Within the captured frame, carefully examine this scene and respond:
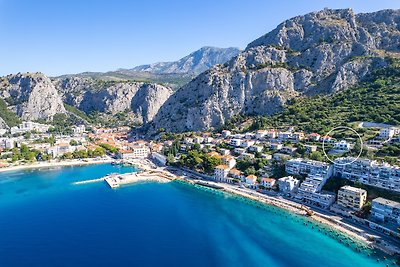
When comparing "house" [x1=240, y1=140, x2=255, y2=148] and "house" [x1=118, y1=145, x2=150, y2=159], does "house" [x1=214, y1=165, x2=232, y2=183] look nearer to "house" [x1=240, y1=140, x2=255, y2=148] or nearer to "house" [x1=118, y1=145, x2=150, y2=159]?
"house" [x1=240, y1=140, x2=255, y2=148]

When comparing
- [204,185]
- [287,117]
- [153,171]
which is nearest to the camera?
[204,185]

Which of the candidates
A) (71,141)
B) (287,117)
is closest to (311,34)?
(287,117)

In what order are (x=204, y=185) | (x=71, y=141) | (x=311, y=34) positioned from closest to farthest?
(x=204, y=185) → (x=71, y=141) → (x=311, y=34)

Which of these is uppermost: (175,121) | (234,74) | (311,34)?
(311,34)

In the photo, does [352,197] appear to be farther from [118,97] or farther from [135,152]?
[118,97]

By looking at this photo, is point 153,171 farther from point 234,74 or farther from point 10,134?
point 10,134
